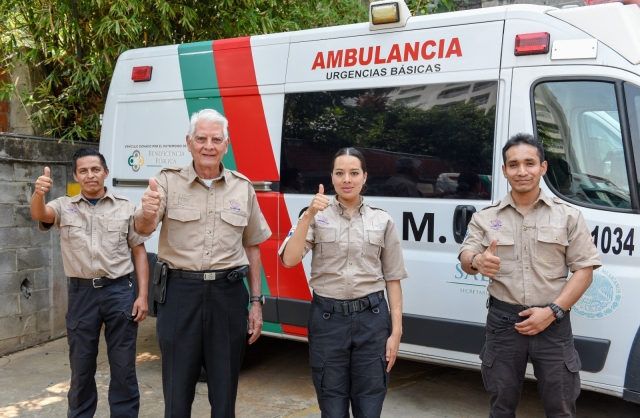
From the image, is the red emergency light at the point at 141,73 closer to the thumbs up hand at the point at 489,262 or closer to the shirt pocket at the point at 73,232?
the shirt pocket at the point at 73,232

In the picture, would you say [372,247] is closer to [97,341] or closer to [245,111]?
[97,341]

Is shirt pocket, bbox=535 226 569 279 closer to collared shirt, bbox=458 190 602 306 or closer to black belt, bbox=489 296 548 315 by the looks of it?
collared shirt, bbox=458 190 602 306

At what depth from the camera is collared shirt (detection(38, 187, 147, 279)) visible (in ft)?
12.1

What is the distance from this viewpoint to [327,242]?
3.04m

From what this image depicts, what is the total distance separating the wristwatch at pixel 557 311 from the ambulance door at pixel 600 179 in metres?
0.77

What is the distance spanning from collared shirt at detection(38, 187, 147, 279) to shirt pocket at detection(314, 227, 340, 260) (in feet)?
4.36

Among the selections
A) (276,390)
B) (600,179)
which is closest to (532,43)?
(600,179)

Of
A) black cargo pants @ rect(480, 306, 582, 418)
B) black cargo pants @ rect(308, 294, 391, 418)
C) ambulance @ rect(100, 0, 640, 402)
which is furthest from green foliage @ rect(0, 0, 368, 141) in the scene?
black cargo pants @ rect(480, 306, 582, 418)

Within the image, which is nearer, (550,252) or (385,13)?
(550,252)

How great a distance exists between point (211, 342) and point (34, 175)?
350 cm

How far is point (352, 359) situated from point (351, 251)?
0.49m

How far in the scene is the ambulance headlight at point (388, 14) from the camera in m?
4.03

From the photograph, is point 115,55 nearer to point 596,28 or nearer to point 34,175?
point 34,175

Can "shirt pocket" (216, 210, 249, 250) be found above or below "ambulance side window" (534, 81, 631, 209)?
Answer: below
